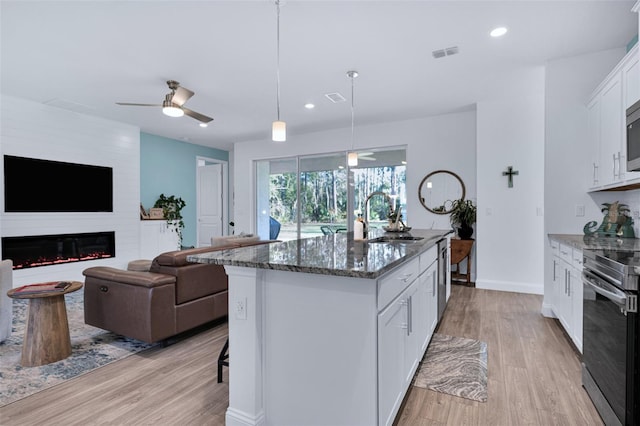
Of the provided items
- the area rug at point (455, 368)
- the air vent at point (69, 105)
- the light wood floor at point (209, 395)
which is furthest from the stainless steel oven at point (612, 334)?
the air vent at point (69, 105)

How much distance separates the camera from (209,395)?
6.95ft

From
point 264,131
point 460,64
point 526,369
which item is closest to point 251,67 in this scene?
point 460,64

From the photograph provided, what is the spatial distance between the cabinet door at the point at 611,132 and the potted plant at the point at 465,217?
2140mm

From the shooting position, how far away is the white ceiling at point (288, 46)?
265 cm

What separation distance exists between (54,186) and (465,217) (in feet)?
20.8

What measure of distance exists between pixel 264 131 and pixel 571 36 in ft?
16.2

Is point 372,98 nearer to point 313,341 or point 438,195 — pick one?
point 438,195

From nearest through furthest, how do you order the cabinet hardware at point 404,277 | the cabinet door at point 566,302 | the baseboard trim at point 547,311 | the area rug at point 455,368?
the cabinet hardware at point 404,277 < the area rug at point 455,368 < the cabinet door at point 566,302 < the baseboard trim at point 547,311

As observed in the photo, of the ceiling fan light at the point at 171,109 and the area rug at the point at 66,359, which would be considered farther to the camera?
→ the ceiling fan light at the point at 171,109

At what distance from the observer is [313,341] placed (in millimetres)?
1605

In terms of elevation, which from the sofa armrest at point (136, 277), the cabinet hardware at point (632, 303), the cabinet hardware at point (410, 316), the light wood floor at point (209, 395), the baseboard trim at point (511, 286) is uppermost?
the cabinet hardware at point (632, 303)

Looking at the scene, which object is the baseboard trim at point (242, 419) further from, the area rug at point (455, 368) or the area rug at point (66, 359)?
the area rug at point (66, 359)

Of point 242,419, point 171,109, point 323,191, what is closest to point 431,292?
point 242,419

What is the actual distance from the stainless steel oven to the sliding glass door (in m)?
3.94
